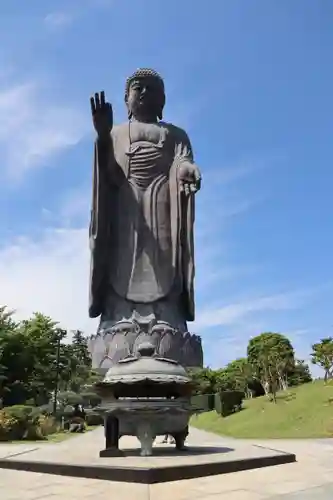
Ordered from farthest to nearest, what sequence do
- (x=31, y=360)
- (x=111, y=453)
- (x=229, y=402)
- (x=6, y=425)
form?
(x=31, y=360)
(x=229, y=402)
(x=6, y=425)
(x=111, y=453)

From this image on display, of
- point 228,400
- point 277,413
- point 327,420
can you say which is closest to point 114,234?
point 327,420

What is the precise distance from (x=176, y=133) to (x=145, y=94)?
48.9 inches

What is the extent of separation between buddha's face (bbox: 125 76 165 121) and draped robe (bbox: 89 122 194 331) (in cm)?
75

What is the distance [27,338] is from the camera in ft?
112

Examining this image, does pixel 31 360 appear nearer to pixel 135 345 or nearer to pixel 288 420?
pixel 288 420

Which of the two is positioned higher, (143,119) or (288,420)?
(143,119)

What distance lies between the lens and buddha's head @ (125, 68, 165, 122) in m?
14.0

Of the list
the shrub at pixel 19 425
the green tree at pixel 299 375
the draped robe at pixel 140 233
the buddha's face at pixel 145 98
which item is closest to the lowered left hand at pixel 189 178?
the draped robe at pixel 140 233

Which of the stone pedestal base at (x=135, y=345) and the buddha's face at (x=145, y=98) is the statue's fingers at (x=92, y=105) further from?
the stone pedestal base at (x=135, y=345)

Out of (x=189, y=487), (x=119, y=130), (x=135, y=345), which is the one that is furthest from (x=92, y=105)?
(x=189, y=487)

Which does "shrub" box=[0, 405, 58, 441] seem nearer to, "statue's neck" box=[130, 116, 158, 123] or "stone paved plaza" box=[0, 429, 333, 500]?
"statue's neck" box=[130, 116, 158, 123]

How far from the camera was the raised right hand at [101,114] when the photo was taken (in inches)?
447

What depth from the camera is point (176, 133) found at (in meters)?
14.0

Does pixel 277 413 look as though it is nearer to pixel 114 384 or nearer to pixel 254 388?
pixel 114 384
